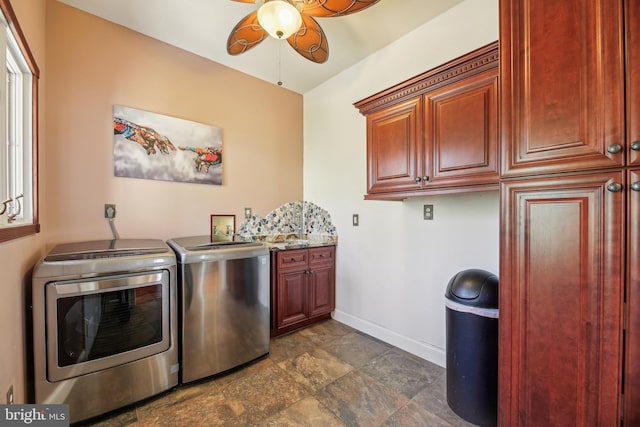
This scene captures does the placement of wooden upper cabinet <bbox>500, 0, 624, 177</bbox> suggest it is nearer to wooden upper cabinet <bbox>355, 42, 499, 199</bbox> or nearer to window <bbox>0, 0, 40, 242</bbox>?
wooden upper cabinet <bbox>355, 42, 499, 199</bbox>

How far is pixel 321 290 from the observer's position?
9.41 ft

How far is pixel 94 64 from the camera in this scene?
6.81 ft

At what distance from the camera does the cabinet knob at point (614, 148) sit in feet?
3.01

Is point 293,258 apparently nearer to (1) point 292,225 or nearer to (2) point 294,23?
(1) point 292,225

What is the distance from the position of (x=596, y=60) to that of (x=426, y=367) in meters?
2.09

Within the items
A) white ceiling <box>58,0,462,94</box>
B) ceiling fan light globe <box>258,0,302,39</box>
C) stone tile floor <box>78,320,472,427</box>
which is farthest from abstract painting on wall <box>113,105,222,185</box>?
stone tile floor <box>78,320,472,427</box>

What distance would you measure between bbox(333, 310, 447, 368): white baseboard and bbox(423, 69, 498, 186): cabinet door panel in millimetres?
1387

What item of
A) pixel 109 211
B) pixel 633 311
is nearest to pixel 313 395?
pixel 633 311

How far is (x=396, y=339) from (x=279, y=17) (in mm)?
2584

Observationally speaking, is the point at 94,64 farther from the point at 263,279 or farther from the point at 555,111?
the point at 555,111

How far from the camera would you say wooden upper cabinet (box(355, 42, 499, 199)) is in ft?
4.99

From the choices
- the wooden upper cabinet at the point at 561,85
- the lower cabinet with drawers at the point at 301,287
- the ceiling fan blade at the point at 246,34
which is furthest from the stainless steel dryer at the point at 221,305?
the wooden upper cabinet at the point at 561,85

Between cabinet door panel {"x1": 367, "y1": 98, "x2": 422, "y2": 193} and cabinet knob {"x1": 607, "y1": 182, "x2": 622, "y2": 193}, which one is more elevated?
cabinet door panel {"x1": 367, "y1": 98, "x2": 422, "y2": 193}

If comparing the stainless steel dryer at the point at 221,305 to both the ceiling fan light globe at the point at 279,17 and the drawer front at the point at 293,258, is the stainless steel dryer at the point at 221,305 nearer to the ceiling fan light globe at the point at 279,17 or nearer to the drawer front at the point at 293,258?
the drawer front at the point at 293,258
